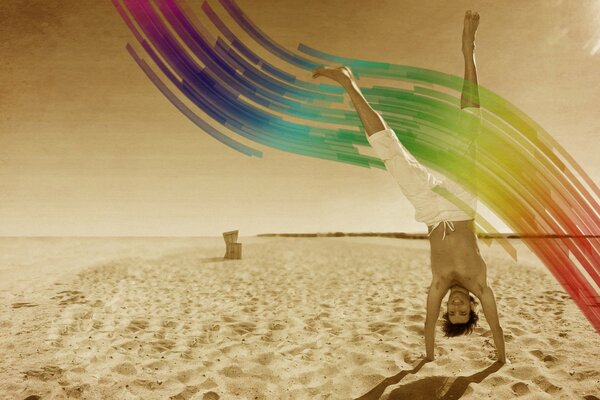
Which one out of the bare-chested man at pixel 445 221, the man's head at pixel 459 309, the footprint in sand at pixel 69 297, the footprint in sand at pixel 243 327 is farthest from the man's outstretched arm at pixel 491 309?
the footprint in sand at pixel 69 297

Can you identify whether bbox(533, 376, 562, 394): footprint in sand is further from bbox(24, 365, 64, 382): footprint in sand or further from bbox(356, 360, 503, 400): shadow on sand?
bbox(24, 365, 64, 382): footprint in sand

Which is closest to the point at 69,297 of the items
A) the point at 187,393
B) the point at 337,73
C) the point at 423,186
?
the point at 187,393

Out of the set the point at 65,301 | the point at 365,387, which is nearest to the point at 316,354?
the point at 365,387

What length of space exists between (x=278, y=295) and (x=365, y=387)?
147 inches

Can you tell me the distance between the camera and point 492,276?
9.41 meters

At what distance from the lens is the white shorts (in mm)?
3139

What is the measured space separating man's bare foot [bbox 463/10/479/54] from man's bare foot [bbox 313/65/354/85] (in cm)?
108

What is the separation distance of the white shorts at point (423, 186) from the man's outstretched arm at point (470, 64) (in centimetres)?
72

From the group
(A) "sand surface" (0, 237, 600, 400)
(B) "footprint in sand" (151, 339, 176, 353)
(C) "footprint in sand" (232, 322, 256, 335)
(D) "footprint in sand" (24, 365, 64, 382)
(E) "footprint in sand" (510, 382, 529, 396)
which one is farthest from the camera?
(C) "footprint in sand" (232, 322, 256, 335)

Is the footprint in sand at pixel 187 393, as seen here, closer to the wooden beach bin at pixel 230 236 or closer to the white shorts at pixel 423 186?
the white shorts at pixel 423 186

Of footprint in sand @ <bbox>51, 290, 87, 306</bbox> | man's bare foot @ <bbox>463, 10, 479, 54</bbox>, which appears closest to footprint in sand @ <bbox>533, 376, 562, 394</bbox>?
man's bare foot @ <bbox>463, 10, 479, 54</bbox>

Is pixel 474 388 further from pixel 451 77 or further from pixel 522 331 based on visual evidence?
pixel 451 77

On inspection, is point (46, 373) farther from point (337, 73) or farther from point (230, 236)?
point (230, 236)

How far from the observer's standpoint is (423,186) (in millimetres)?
3156
